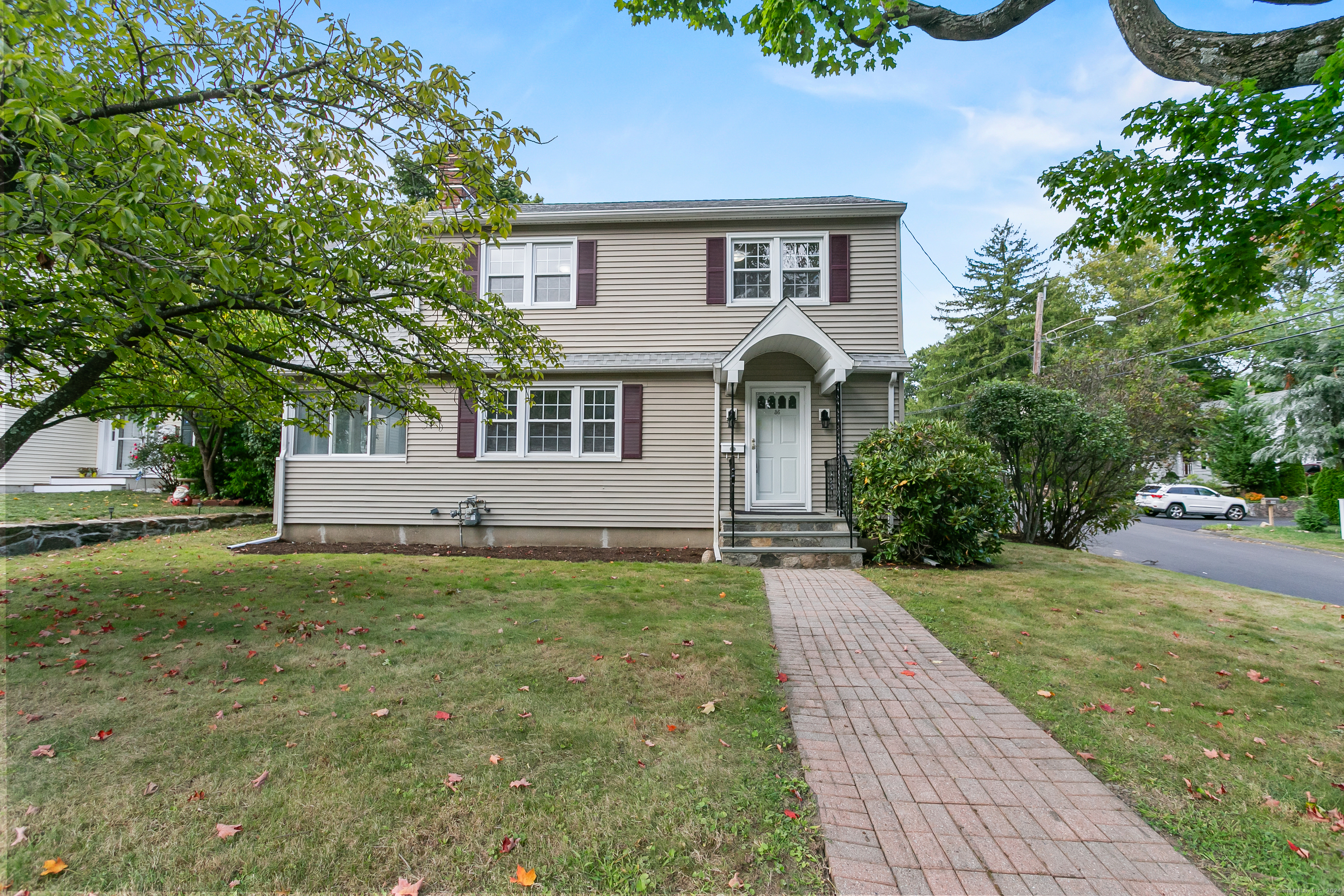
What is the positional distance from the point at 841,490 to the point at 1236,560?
1024 centimetres

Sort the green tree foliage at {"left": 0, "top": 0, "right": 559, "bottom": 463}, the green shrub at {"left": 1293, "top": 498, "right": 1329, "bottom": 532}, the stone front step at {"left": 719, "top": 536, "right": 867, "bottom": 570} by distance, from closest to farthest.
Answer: the green tree foliage at {"left": 0, "top": 0, "right": 559, "bottom": 463} → the stone front step at {"left": 719, "top": 536, "right": 867, "bottom": 570} → the green shrub at {"left": 1293, "top": 498, "right": 1329, "bottom": 532}

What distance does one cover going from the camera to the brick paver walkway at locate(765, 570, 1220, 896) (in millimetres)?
1997

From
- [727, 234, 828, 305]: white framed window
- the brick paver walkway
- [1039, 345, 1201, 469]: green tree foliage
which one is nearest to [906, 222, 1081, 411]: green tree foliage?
[1039, 345, 1201, 469]: green tree foliage

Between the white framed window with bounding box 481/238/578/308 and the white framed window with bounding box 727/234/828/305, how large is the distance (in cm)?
296

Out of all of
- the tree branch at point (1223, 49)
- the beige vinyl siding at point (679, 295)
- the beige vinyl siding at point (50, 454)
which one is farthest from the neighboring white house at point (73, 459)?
the tree branch at point (1223, 49)

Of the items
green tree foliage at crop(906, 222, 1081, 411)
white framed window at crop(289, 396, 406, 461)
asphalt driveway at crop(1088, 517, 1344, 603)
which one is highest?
green tree foliage at crop(906, 222, 1081, 411)

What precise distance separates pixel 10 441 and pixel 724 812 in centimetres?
602

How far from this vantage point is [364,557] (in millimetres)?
8781

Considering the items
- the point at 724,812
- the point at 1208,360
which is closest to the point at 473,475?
the point at 724,812

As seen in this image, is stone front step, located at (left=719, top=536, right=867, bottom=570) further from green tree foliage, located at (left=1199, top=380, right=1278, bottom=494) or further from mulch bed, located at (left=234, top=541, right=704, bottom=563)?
green tree foliage, located at (left=1199, top=380, right=1278, bottom=494)

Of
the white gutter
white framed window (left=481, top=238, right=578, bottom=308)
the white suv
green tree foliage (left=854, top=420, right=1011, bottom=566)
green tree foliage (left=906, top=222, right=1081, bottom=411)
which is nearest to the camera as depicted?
green tree foliage (left=854, top=420, right=1011, bottom=566)

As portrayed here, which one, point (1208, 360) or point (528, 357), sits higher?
point (1208, 360)

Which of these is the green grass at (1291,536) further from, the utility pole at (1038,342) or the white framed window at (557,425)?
the white framed window at (557,425)

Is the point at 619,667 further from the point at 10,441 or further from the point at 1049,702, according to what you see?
the point at 10,441
